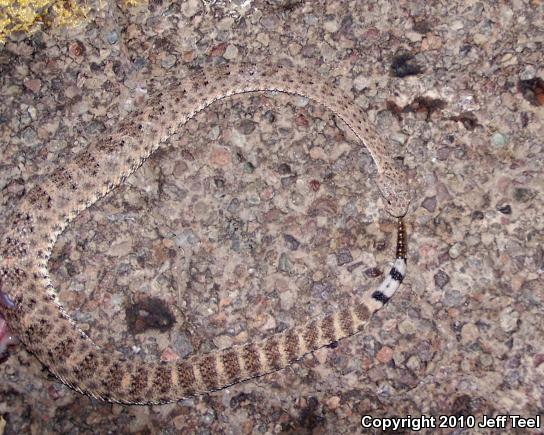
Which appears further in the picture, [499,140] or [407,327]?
[499,140]

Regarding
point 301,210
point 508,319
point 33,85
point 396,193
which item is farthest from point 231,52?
point 508,319

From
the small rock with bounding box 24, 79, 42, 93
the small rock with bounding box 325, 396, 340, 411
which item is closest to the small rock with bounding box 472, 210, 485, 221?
the small rock with bounding box 325, 396, 340, 411

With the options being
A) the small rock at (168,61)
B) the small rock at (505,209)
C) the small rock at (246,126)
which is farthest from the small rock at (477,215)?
the small rock at (168,61)

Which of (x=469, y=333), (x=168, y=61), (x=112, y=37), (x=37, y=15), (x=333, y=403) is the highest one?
(x=37, y=15)

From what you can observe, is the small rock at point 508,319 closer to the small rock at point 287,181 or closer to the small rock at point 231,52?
the small rock at point 287,181

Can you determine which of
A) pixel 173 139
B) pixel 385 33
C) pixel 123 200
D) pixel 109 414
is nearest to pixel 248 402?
pixel 109 414

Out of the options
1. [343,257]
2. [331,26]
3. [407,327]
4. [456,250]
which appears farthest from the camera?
[331,26]

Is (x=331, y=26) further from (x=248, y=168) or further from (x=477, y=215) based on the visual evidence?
(x=477, y=215)

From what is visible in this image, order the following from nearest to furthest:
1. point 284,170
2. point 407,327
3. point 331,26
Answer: point 407,327 < point 284,170 < point 331,26
